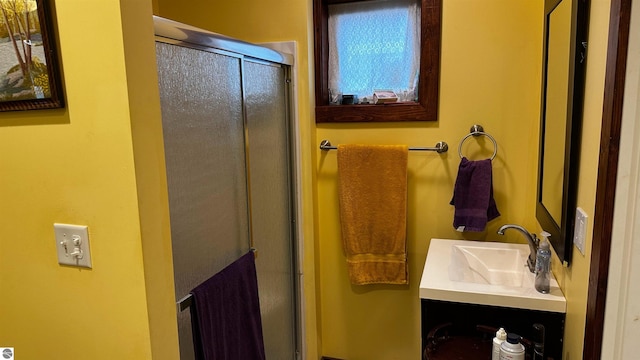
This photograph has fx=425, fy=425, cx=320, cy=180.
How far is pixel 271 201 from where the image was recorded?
2.00m

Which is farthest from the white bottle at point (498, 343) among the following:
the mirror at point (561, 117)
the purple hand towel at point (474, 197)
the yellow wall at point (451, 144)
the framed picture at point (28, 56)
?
the framed picture at point (28, 56)

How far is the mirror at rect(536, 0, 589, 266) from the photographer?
1204 millimetres

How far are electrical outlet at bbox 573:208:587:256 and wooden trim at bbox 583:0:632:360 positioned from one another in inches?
4.5

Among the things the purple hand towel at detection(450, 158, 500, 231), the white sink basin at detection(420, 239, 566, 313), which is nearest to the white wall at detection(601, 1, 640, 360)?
the white sink basin at detection(420, 239, 566, 313)

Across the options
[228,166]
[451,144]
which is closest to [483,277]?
[451,144]

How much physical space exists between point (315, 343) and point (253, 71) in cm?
154

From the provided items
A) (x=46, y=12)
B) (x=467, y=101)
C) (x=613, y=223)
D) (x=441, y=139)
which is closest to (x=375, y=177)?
(x=441, y=139)

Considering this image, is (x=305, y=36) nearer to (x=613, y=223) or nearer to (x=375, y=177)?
(x=375, y=177)

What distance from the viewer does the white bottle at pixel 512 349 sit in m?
1.29

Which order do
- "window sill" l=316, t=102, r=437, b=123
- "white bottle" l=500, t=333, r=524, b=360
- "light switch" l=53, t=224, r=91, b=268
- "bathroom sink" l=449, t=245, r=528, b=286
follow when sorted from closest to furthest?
1. "light switch" l=53, t=224, r=91, b=268
2. "white bottle" l=500, t=333, r=524, b=360
3. "bathroom sink" l=449, t=245, r=528, b=286
4. "window sill" l=316, t=102, r=437, b=123

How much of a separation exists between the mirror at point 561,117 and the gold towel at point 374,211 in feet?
2.08

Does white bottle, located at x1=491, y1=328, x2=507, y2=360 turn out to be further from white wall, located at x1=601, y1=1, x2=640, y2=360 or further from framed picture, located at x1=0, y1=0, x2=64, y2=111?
framed picture, located at x1=0, y1=0, x2=64, y2=111

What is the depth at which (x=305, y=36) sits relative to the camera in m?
2.07

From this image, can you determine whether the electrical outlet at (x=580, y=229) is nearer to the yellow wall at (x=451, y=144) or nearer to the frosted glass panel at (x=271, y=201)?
the yellow wall at (x=451, y=144)
